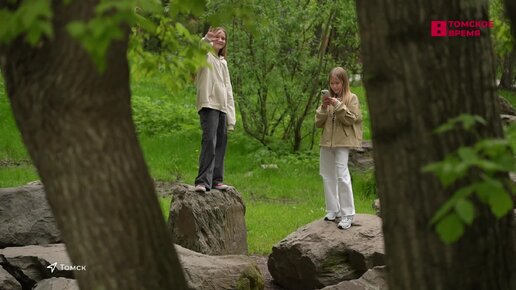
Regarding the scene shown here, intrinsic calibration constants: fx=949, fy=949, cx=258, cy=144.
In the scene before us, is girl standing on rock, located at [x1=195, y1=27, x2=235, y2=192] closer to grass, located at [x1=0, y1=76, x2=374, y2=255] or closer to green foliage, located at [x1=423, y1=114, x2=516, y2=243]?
grass, located at [x1=0, y1=76, x2=374, y2=255]

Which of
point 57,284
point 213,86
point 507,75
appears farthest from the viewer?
point 507,75

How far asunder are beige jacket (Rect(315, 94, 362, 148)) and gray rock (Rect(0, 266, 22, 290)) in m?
3.05

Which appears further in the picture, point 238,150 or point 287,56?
point 238,150

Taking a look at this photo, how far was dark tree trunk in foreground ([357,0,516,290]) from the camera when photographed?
3.54 metres

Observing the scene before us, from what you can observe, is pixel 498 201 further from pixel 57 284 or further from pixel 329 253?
pixel 329 253

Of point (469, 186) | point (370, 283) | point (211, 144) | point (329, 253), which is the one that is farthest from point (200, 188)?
point (469, 186)

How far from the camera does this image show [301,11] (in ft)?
48.0

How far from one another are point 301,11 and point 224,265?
7.49m

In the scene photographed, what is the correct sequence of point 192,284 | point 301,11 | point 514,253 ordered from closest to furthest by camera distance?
point 514,253
point 192,284
point 301,11

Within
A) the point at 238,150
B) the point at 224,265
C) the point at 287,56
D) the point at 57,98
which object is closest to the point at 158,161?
the point at 238,150

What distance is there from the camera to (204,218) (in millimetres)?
9508

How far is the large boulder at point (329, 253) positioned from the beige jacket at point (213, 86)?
4.84ft

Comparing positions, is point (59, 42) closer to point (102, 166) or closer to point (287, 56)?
point (102, 166)

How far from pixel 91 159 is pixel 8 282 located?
4242mm
